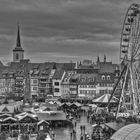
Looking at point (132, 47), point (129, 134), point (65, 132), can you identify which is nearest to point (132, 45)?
point (132, 47)

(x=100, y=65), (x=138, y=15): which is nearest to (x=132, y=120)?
(x=138, y=15)

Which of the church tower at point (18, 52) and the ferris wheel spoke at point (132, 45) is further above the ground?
A: the church tower at point (18, 52)

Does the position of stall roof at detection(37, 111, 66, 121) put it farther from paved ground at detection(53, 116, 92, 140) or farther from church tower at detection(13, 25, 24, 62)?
church tower at detection(13, 25, 24, 62)

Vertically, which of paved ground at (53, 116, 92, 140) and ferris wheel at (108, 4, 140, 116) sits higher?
ferris wheel at (108, 4, 140, 116)

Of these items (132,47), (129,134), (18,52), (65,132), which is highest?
(18,52)

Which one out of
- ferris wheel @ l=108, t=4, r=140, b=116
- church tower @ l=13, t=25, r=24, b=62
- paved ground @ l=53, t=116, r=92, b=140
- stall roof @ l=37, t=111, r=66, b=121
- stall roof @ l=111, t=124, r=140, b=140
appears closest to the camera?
stall roof @ l=111, t=124, r=140, b=140

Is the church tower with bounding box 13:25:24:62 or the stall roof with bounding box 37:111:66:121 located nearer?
the stall roof with bounding box 37:111:66:121

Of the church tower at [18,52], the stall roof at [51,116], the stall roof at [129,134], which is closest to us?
the stall roof at [129,134]

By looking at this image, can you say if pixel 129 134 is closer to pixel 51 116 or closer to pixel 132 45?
pixel 132 45

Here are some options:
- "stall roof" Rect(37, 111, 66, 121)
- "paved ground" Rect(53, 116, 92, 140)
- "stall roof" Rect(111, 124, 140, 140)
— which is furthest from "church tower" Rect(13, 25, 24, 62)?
"stall roof" Rect(111, 124, 140, 140)

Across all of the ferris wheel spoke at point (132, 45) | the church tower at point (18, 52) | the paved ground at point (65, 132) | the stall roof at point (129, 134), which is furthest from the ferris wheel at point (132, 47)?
the church tower at point (18, 52)

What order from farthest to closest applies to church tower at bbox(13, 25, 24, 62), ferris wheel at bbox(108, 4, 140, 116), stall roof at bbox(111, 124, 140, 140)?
church tower at bbox(13, 25, 24, 62) → ferris wheel at bbox(108, 4, 140, 116) → stall roof at bbox(111, 124, 140, 140)

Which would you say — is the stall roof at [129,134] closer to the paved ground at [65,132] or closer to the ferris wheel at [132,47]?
the paved ground at [65,132]

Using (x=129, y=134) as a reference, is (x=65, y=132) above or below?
below
